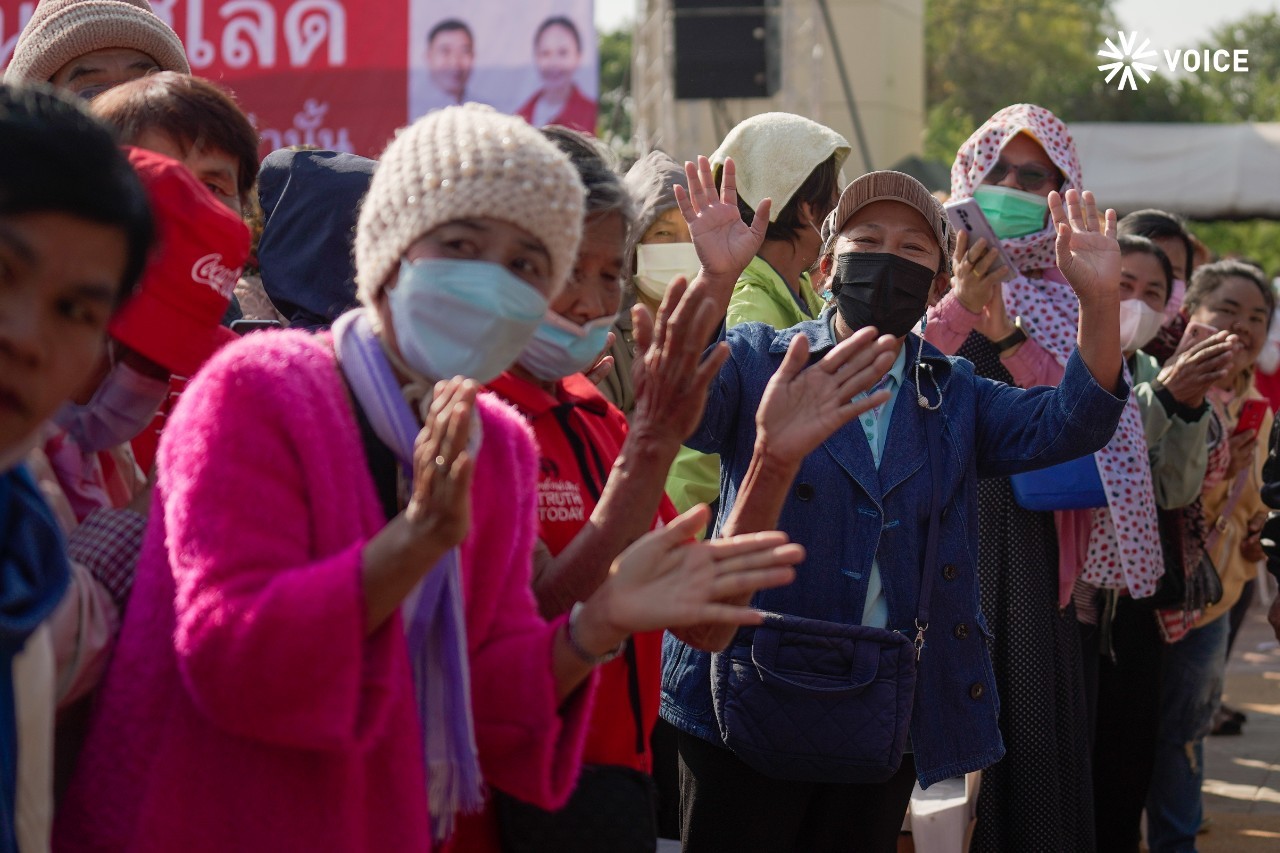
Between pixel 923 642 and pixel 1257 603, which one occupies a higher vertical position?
pixel 923 642

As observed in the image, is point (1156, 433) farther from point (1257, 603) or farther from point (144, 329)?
point (1257, 603)

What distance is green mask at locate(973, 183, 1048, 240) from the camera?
4.55 meters

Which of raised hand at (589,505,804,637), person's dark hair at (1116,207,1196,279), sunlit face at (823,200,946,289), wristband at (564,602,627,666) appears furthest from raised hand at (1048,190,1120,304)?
person's dark hair at (1116,207,1196,279)

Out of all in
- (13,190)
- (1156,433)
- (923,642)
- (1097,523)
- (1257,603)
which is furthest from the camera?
(1257,603)

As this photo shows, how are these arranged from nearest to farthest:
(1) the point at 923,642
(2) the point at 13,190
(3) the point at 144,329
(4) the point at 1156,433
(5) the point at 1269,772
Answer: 1. (2) the point at 13,190
2. (3) the point at 144,329
3. (1) the point at 923,642
4. (4) the point at 1156,433
5. (5) the point at 1269,772

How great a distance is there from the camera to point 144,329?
227cm

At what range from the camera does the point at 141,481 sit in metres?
2.43

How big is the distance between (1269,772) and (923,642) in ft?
15.3

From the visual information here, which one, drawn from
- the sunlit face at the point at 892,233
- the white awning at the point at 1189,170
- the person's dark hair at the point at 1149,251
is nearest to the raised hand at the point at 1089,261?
the sunlit face at the point at 892,233

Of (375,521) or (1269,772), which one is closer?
(375,521)

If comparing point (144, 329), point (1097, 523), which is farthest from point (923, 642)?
point (144, 329)

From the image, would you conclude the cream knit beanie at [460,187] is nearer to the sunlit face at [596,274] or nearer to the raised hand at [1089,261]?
the sunlit face at [596,274]

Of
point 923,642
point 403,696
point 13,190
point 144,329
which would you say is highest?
point 13,190

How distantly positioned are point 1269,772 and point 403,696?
248 inches
